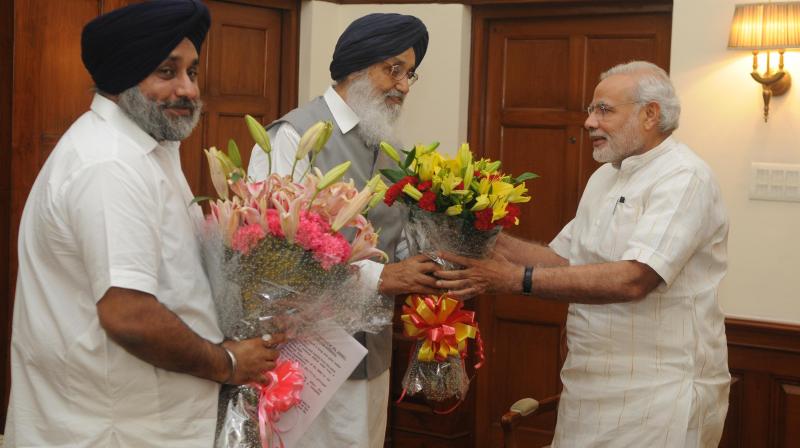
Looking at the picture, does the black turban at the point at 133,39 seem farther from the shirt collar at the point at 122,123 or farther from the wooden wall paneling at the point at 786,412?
the wooden wall paneling at the point at 786,412

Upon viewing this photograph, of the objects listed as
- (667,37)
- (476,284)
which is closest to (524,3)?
(667,37)

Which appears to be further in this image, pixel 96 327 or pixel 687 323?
pixel 687 323

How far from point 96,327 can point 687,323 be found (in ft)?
5.29

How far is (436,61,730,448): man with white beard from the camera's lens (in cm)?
275

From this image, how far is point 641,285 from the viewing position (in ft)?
8.99

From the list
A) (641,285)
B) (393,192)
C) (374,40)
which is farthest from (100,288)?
(641,285)

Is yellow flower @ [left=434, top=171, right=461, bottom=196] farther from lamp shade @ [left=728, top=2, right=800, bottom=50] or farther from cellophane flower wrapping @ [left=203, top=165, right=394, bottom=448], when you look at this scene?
lamp shade @ [left=728, top=2, right=800, bottom=50]

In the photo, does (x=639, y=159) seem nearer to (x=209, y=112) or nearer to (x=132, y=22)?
(x=132, y=22)

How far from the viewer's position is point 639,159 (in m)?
2.90

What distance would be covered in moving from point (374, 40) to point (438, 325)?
0.78 metres

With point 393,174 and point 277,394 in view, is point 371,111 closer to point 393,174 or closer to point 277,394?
point 393,174

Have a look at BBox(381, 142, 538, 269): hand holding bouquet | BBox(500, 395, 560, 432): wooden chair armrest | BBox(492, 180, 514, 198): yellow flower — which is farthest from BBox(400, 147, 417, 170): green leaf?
BBox(500, 395, 560, 432): wooden chair armrest

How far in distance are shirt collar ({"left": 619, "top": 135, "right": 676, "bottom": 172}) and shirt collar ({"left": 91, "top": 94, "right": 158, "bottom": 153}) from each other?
4.75 feet

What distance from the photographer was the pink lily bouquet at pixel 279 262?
6.27ft
